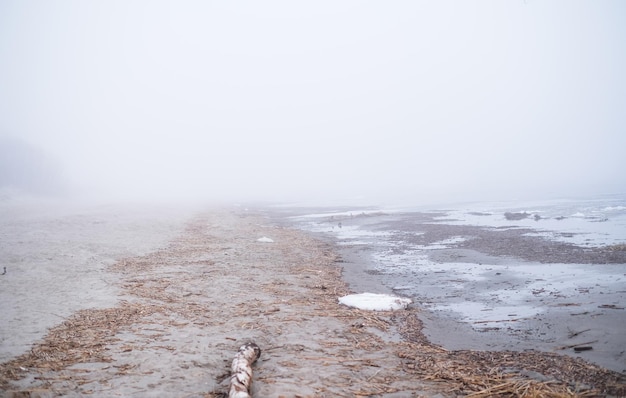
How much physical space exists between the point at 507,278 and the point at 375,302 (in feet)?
18.9

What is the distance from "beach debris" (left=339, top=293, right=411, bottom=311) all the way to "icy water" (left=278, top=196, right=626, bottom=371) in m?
0.69

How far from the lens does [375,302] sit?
29.2 feet

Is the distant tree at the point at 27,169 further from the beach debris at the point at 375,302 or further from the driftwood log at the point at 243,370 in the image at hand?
the driftwood log at the point at 243,370

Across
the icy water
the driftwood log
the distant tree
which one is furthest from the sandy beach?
the distant tree

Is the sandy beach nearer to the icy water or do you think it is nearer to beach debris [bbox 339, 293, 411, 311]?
beach debris [bbox 339, 293, 411, 311]

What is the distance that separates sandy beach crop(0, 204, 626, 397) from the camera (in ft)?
16.0

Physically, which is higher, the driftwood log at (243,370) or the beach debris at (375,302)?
the driftwood log at (243,370)

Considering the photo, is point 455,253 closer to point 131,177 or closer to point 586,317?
point 586,317

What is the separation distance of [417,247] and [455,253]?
7.46 feet

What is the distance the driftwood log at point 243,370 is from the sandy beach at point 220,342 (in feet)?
0.59

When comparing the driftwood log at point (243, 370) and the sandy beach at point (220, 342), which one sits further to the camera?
the sandy beach at point (220, 342)

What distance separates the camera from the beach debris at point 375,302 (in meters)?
8.71

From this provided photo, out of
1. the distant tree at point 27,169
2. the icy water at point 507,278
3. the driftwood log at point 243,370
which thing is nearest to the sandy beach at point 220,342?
the driftwood log at point 243,370

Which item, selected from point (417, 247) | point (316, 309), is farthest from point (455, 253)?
point (316, 309)
